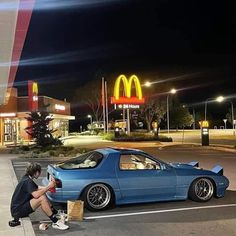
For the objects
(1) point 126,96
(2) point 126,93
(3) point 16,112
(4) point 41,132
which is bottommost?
(4) point 41,132

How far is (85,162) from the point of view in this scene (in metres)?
11.0

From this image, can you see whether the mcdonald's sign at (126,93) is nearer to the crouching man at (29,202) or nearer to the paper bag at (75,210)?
the paper bag at (75,210)

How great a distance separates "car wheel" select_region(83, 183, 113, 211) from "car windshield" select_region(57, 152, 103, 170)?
0.55m

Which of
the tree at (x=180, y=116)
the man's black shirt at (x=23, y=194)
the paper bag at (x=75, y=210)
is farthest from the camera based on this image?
the tree at (x=180, y=116)

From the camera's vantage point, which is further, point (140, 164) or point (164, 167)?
point (140, 164)

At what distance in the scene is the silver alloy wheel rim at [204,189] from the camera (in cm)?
1095

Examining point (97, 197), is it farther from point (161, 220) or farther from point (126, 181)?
point (161, 220)

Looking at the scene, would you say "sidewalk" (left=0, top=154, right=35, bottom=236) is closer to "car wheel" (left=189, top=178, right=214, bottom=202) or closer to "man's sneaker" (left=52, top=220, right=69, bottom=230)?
"man's sneaker" (left=52, top=220, right=69, bottom=230)

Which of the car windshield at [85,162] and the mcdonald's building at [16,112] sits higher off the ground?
the mcdonald's building at [16,112]

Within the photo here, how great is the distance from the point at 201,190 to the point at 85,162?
276 centimetres

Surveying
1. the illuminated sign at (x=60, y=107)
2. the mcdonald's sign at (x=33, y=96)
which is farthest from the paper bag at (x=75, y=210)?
the illuminated sign at (x=60, y=107)

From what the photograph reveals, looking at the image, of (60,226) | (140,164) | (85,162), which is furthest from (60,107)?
(60,226)

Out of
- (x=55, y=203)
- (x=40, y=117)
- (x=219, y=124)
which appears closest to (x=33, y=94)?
(x=40, y=117)

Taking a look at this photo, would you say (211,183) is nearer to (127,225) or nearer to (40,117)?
(127,225)
